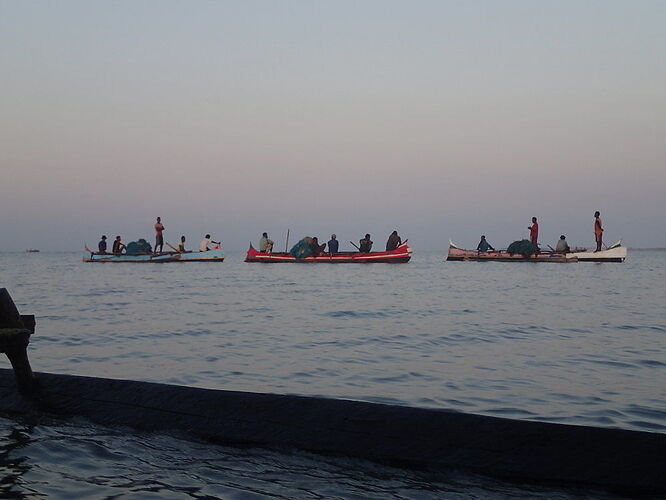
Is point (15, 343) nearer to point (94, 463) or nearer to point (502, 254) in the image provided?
point (94, 463)

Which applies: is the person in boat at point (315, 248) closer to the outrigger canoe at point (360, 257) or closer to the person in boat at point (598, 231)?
the outrigger canoe at point (360, 257)

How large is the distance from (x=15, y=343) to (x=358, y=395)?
3010 mm

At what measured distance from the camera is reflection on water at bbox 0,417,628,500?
9.73 ft

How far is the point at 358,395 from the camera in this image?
19.0 ft

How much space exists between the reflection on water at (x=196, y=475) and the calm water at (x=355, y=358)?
0.01 meters

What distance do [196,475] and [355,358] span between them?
4749 millimetres

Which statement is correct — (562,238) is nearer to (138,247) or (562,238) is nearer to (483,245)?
(483,245)

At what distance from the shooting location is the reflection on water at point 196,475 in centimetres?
297

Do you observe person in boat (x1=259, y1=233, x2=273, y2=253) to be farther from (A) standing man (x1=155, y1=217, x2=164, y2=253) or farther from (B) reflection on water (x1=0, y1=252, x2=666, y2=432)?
(B) reflection on water (x1=0, y1=252, x2=666, y2=432)

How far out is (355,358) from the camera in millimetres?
7922

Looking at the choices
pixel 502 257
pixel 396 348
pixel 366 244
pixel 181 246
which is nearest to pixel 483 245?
pixel 502 257

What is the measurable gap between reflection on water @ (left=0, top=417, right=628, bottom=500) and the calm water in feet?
0.04

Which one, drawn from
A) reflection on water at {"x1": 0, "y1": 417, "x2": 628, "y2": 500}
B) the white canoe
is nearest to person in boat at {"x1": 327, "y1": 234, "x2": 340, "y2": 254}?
the white canoe

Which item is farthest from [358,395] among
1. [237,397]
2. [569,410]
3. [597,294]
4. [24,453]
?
[597,294]
